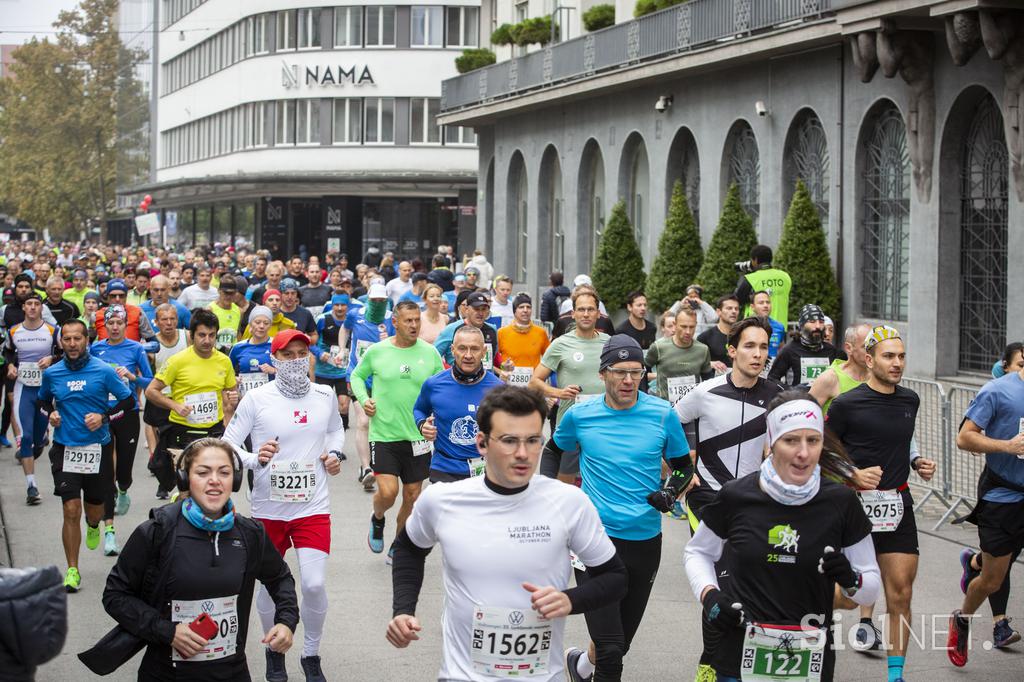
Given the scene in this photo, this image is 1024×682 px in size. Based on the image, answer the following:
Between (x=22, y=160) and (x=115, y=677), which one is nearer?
(x=115, y=677)

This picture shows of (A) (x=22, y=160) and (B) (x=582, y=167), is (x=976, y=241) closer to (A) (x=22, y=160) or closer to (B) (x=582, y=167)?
(B) (x=582, y=167)

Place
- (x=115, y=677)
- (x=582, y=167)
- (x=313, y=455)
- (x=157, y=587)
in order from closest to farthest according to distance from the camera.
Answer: (x=157, y=587)
(x=115, y=677)
(x=313, y=455)
(x=582, y=167)

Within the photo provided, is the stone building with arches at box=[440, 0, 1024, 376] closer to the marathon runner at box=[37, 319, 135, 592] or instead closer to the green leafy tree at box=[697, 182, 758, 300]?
the green leafy tree at box=[697, 182, 758, 300]

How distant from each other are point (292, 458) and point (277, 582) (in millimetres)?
2822

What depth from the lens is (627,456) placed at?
7.80m

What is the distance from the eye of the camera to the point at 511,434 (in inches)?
203

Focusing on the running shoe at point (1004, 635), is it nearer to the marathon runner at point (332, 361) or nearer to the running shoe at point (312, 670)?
the running shoe at point (312, 670)

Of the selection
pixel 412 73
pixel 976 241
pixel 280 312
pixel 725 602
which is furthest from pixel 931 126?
pixel 412 73

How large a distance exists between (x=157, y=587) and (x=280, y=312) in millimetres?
9770

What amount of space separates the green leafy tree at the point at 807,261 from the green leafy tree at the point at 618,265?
27.0 ft

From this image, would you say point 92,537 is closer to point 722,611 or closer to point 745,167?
point 722,611

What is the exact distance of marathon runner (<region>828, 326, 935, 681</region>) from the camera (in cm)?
801

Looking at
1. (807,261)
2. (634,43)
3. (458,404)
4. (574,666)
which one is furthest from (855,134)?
(574,666)

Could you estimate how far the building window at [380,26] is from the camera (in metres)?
59.1
